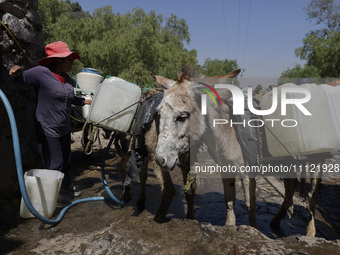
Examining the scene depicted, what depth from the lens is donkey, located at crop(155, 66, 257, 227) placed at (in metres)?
2.44

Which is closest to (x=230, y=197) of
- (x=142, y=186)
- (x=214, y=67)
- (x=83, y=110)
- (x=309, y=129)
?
(x=309, y=129)

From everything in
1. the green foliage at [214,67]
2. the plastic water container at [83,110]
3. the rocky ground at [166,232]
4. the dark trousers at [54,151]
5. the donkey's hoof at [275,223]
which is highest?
the green foliage at [214,67]

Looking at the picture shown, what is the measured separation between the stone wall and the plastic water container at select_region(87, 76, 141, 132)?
4.63 ft

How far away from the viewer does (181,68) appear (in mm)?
2898

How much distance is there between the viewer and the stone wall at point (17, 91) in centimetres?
326

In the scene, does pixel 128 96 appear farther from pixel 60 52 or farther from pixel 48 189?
pixel 48 189

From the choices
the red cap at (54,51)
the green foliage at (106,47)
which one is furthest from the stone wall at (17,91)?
the green foliage at (106,47)

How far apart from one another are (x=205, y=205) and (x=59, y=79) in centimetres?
350

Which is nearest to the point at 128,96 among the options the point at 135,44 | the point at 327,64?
the point at 135,44

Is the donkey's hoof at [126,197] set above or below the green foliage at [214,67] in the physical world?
below

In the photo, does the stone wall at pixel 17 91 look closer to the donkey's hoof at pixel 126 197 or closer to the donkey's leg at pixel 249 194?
the donkey's hoof at pixel 126 197

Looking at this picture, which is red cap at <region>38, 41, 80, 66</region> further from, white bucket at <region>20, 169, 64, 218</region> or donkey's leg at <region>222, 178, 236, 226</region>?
donkey's leg at <region>222, 178, 236, 226</region>

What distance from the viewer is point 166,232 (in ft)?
8.54

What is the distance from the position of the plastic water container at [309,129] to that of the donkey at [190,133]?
Result: 58cm
